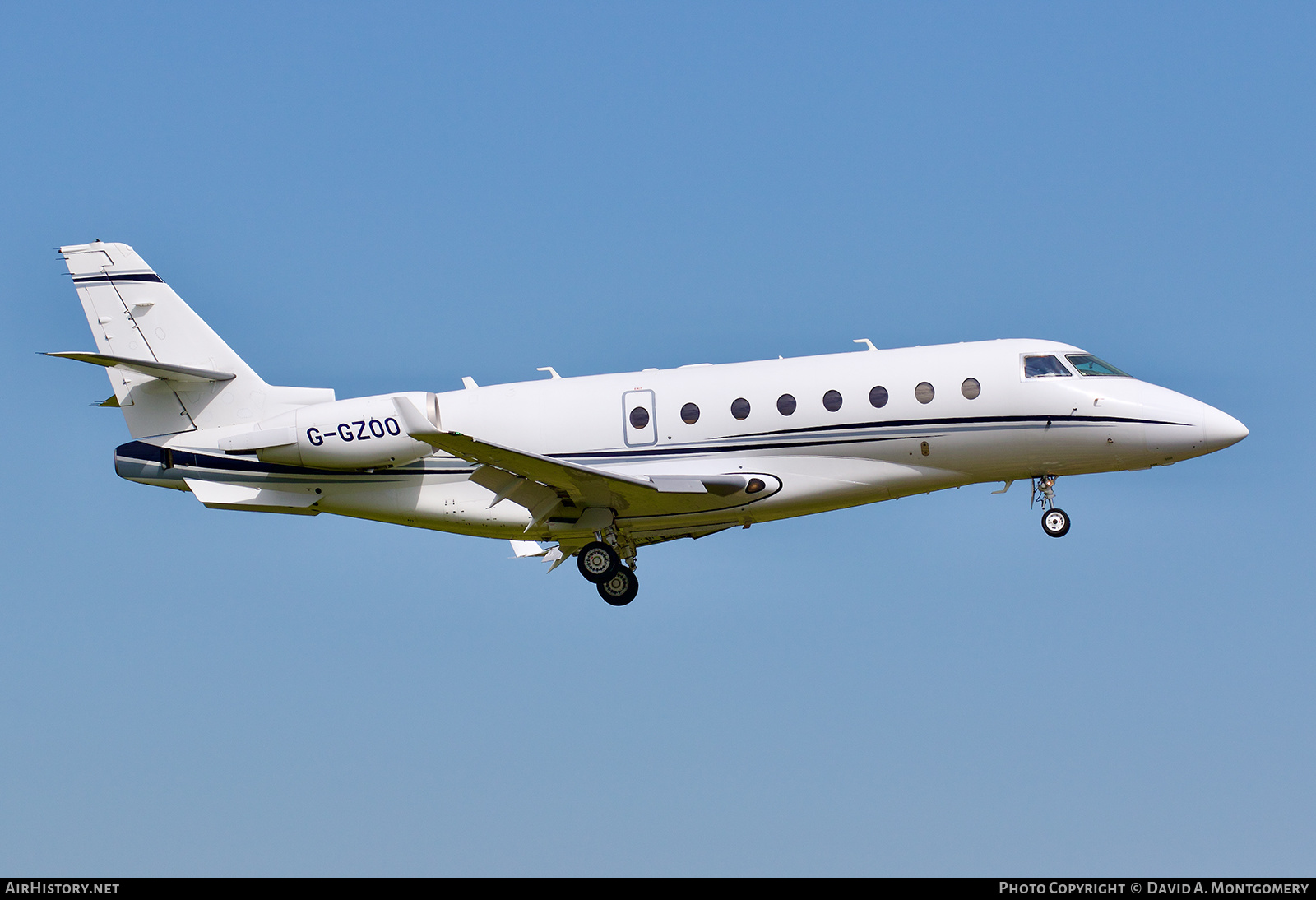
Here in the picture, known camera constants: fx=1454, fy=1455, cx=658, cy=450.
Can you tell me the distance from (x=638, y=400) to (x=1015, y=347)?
6089 mm

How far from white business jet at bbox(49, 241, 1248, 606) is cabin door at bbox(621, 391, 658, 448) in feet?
0.09

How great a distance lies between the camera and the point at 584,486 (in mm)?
22516

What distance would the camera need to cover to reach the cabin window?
75.3ft

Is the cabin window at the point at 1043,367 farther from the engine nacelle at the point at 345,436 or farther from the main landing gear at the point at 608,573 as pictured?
the engine nacelle at the point at 345,436

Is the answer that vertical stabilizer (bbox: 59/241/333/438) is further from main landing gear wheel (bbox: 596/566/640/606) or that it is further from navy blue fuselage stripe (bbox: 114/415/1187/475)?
main landing gear wheel (bbox: 596/566/640/606)

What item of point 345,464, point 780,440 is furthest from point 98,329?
point 780,440

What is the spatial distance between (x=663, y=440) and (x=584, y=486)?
66.0 inches

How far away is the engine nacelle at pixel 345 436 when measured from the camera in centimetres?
2327

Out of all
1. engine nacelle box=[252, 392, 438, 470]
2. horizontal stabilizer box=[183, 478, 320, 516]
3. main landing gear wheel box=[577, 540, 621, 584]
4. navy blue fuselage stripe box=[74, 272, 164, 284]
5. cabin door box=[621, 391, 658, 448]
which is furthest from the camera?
navy blue fuselage stripe box=[74, 272, 164, 284]

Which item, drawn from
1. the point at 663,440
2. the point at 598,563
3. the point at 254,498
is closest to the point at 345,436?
the point at 254,498

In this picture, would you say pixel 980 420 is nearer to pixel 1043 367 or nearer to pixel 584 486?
pixel 1043 367

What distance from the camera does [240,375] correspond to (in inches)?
986

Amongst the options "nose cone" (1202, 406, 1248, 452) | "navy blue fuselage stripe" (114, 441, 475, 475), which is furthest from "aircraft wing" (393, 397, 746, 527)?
"nose cone" (1202, 406, 1248, 452)

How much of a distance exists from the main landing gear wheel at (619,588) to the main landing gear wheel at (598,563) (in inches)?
3.3
